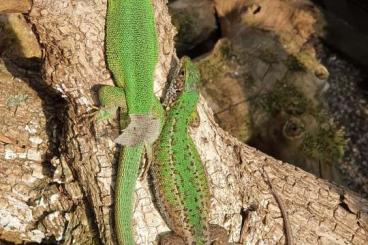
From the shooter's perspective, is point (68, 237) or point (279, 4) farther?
point (279, 4)

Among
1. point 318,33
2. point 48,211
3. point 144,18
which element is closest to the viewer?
point 144,18

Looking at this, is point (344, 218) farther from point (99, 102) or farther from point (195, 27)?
point (195, 27)

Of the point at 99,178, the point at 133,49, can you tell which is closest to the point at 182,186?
the point at 99,178

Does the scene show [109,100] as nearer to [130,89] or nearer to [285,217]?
[130,89]

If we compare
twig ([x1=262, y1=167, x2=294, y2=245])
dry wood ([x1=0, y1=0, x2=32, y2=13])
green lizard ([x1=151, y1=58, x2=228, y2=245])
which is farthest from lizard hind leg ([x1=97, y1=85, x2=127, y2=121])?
twig ([x1=262, y1=167, x2=294, y2=245])

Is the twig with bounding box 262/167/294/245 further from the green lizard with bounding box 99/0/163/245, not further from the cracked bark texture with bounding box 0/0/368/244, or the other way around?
the green lizard with bounding box 99/0/163/245

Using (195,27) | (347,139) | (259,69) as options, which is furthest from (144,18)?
(347,139)

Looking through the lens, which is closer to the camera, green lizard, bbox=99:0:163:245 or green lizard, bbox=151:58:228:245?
green lizard, bbox=99:0:163:245
